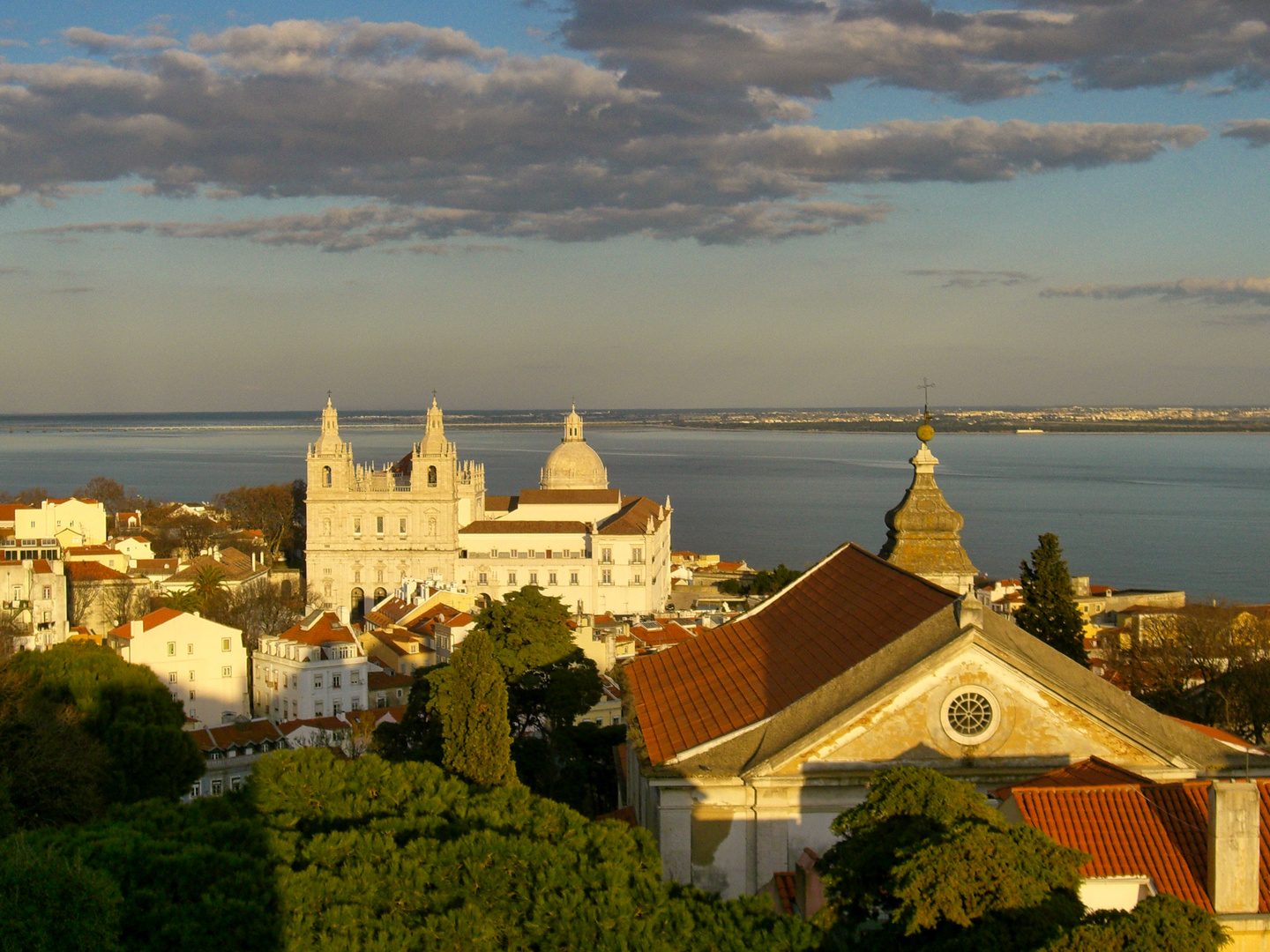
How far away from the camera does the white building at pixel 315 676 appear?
3291cm

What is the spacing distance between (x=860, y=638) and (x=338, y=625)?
26.2m

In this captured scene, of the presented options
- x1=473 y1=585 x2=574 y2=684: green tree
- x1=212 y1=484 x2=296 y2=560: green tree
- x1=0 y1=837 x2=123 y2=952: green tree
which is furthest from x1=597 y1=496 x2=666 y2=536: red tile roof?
x1=0 y1=837 x2=123 y2=952: green tree

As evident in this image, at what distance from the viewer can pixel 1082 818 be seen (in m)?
8.98

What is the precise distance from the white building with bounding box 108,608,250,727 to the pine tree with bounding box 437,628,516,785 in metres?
21.8

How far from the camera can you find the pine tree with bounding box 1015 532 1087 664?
89.4ft

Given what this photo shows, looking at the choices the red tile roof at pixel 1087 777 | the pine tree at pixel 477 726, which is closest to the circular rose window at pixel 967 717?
the red tile roof at pixel 1087 777

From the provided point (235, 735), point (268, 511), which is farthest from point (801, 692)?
point (268, 511)

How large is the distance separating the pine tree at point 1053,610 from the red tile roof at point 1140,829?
59.3ft

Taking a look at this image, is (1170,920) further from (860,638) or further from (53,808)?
(53,808)

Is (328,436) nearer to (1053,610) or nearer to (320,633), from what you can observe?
(320,633)

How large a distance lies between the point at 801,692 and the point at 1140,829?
3335 millimetres

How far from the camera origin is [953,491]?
114 metres

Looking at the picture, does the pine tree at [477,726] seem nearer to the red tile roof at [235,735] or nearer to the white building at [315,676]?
the red tile roof at [235,735]

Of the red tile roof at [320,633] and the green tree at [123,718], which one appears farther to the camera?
the red tile roof at [320,633]
